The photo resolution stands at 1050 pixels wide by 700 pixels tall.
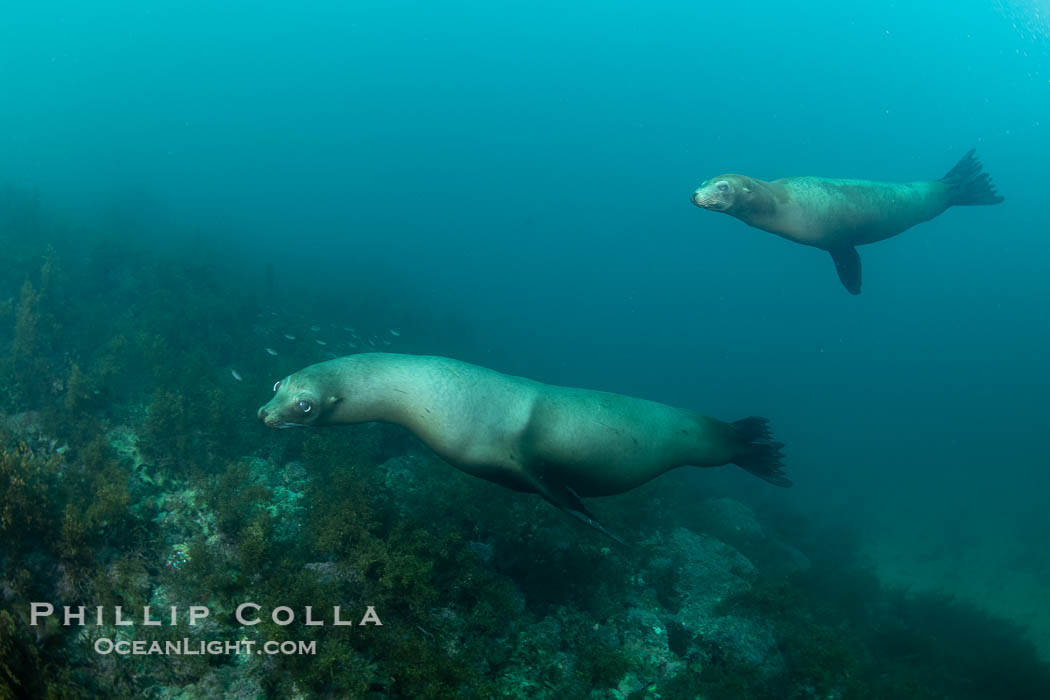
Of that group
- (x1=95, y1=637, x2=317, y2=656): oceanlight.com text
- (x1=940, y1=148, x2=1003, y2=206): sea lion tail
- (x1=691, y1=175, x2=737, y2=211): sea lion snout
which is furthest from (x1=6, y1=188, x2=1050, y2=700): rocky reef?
(x1=940, y1=148, x2=1003, y2=206): sea lion tail

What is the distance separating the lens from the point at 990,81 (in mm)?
75062

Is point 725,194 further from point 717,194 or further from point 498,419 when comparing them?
point 498,419

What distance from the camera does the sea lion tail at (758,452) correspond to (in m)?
5.04

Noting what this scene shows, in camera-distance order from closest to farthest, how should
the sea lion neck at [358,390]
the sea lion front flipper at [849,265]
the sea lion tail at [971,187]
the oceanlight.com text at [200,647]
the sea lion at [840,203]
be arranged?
1. the oceanlight.com text at [200,647]
2. the sea lion neck at [358,390]
3. the sea lion at [840,203]
4. the sea lion front flipper at [849,265]
5. the sea lion tail at [971,187]

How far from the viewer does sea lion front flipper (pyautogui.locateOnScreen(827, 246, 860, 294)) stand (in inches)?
254

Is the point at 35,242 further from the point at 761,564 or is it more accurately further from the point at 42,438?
the point at 761,564

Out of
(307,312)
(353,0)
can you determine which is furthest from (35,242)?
(353,0)

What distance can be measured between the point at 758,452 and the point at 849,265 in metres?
3.12

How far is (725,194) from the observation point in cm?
526

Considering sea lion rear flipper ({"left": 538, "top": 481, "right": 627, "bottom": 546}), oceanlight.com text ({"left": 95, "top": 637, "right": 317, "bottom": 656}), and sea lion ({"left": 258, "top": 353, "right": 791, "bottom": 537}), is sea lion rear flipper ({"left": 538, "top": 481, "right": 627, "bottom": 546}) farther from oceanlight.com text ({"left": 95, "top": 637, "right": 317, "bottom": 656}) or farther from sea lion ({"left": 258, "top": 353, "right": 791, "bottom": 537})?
oceanlight.com text ({"left": 95, "top": 637, "right": 317, "bottom": 656})

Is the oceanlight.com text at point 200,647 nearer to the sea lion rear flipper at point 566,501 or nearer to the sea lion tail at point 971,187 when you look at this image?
the sea lion rear flipper at point 566,501


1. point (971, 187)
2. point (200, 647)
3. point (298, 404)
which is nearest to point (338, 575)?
A: point (200, 647)

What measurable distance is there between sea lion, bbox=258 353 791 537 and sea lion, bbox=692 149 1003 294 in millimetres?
2448

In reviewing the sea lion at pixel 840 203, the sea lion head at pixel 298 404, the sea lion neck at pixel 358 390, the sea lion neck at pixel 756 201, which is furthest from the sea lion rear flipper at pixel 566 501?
the sea lion neck at pixel 756 201
